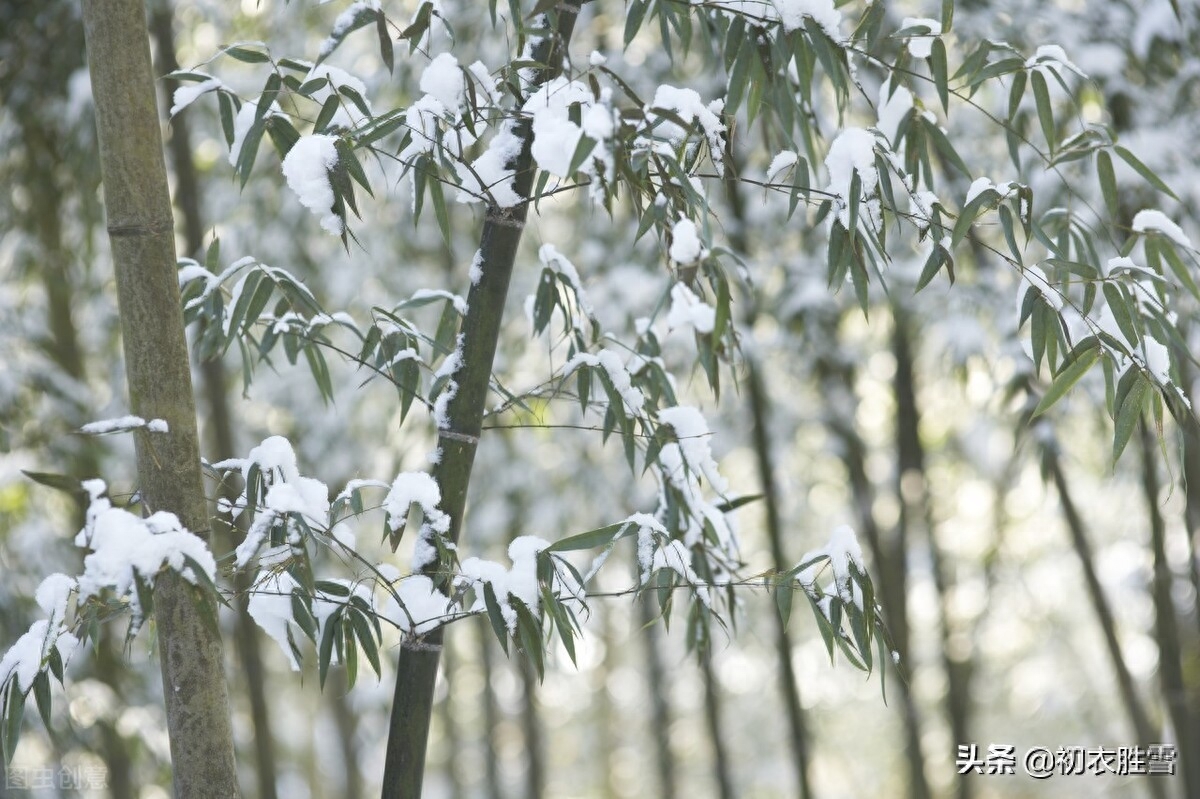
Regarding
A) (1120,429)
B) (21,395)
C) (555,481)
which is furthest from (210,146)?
(1120,429)

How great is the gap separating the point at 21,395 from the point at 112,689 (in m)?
0.98

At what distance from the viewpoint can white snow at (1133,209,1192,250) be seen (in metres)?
1.20

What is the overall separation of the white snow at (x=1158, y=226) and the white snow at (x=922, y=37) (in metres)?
0.31

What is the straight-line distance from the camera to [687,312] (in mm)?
1303

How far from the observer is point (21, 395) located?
307cm

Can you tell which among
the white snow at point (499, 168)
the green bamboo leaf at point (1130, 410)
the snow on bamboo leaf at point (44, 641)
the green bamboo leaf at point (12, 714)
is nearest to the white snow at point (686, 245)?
the white snow at point (499, 168)

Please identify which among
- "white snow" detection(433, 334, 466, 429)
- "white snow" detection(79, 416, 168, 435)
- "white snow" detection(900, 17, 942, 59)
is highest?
"white snow" detection(900, 17, 942, 59)

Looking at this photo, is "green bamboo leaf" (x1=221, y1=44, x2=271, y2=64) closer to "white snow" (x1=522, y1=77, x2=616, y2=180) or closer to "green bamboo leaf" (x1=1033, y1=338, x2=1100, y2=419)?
"white snow" (x1=522, y1=77, x2=616, y2=180)

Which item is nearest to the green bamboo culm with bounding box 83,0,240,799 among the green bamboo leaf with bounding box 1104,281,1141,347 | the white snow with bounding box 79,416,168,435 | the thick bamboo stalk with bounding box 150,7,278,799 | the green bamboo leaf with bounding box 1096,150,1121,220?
the white snow with bounding box 79,416,168,435

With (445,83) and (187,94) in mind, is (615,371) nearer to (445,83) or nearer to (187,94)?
(445,83)

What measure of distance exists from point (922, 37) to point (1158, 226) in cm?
36

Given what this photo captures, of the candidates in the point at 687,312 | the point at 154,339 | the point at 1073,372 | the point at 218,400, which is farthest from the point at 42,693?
the point at 218,400

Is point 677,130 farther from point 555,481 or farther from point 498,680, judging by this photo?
point 498,680

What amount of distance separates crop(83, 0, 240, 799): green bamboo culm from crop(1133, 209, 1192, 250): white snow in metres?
1.08
